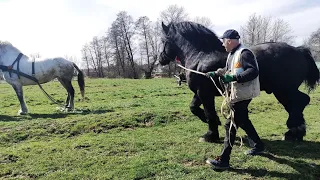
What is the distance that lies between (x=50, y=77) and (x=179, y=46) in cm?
592

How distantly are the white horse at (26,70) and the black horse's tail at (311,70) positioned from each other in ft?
25.2

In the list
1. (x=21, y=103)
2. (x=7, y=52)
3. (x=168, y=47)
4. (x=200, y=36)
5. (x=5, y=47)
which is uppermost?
(x=5, y=47)

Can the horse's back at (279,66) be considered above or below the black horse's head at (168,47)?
below

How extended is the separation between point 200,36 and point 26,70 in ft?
22.0

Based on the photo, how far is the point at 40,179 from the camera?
4461mm

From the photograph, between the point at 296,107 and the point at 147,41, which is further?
the point at 147,41

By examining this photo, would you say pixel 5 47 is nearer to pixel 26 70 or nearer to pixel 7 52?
pixel 7 52

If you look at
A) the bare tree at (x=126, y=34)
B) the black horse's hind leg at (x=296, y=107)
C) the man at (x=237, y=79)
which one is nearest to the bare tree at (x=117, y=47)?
the bare tree at (x=126, y=34)

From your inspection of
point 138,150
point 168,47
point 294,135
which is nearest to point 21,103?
point 168,47

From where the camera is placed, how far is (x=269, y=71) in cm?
585

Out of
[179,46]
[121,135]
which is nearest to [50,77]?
[121,135]

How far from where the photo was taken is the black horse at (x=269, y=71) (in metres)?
5.88

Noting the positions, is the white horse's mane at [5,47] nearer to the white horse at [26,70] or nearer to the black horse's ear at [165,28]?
the white horse at [26,70]

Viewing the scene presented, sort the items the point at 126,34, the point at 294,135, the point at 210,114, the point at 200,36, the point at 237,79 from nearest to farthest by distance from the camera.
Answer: the point at 237,79, the point at 210,114, the point at 294,135, the point at 200,36, the point at 126,34
